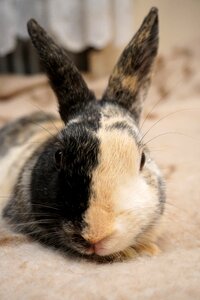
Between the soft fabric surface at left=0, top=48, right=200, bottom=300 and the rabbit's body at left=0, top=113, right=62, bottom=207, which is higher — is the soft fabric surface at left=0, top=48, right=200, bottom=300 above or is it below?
below

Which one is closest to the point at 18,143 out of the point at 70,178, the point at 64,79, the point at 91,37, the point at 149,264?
the point at 64,79

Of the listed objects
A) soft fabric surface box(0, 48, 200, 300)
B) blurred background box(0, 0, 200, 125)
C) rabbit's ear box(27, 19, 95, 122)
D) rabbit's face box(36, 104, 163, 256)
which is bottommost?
soft fabric surface box(0, 48, 200, 300)

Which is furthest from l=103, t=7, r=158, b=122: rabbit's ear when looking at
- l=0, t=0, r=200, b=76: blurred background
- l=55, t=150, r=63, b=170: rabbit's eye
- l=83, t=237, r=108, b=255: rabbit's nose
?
l=0, t=0, r=200, b=76: blurred background

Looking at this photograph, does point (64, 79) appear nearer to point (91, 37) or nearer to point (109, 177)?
point (109, 177)

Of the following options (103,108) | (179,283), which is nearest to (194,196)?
(103,108)

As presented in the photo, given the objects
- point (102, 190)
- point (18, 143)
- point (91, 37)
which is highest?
point (91, 37)

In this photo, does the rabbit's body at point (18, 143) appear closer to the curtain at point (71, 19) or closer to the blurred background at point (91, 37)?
the blurred background at point (91, 37)

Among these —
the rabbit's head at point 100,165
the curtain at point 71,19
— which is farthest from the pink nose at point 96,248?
the curtain at point 71,19

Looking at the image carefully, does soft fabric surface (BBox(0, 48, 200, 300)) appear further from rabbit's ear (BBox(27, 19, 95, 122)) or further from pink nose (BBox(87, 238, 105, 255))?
rabbit's ear (BBox(27, 19, 95, 122))

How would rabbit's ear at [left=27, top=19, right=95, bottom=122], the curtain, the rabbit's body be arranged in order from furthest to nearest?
the curtain < the rabbit's body < rabbit's ear at [left=27, top=19, right=95, bottom=122]

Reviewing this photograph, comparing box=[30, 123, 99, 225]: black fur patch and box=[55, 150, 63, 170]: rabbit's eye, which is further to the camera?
box=[55, 150, 63, 170]: rabbit's eye
